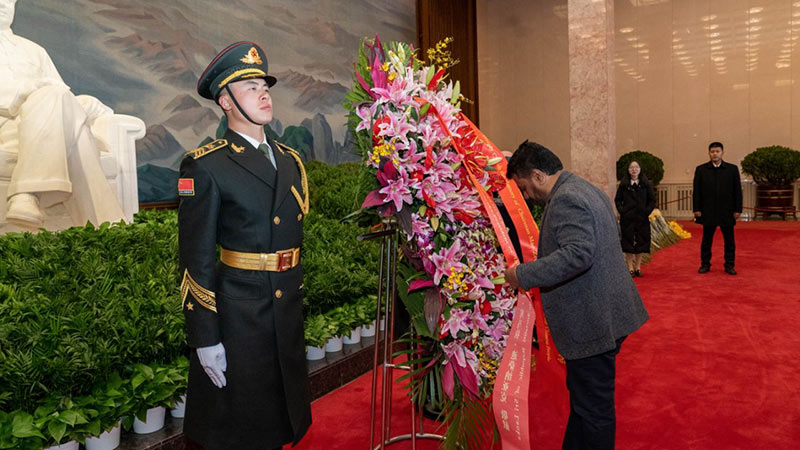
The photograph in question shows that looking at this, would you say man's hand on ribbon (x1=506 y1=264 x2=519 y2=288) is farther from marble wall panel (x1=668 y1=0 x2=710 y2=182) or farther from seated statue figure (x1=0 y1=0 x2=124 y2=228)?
marble wall panel (x1=668 y1=0 x2=710 y2=182)

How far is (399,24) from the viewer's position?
10648 mm

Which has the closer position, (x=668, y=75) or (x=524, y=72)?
(x=668, y=75)

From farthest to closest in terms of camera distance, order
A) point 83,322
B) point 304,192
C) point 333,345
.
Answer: point 333,345, point 83,322, point 304,192

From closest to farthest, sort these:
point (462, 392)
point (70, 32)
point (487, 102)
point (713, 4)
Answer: point (462, 392), point (70, 32), point (713, 4), point (487, 102)

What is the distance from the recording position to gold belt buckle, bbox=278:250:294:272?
175 centimetres

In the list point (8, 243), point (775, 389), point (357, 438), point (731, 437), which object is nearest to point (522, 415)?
point (357, 438)

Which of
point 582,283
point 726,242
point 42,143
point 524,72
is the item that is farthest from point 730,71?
point 42,143

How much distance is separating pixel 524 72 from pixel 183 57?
9.65 m

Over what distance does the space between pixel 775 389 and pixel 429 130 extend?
248 cm

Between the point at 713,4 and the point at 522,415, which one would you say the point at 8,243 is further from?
the point at 713,4

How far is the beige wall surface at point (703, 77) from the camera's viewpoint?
38.9 feet

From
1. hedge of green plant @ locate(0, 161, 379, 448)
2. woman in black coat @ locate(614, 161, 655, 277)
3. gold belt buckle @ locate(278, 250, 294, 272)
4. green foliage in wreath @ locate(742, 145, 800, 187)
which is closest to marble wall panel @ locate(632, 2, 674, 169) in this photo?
green foliage in wreath @ locate(742, 145, 800, 187)

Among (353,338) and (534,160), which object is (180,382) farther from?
(534,160)

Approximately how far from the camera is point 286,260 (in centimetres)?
177
